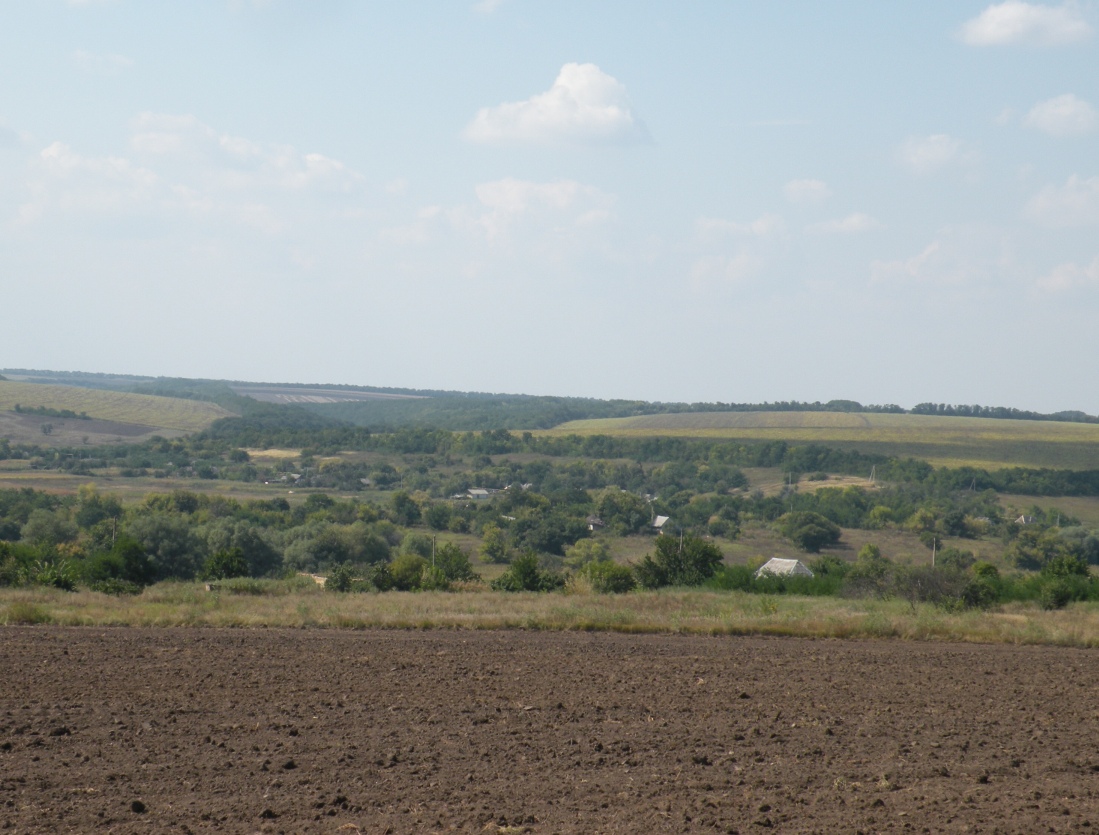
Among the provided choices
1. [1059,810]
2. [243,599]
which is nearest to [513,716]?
[1059,810]

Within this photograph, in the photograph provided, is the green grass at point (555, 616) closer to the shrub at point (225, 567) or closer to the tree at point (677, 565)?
the shrub at point (225, 567)

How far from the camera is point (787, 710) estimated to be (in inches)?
440

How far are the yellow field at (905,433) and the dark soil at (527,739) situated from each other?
91654mm

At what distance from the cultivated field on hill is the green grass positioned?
288ft

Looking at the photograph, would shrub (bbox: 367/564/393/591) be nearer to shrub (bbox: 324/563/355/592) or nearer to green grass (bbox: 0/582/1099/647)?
shrub (bbox: 324/563/355/592)

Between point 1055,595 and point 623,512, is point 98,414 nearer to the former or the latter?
point 623,512

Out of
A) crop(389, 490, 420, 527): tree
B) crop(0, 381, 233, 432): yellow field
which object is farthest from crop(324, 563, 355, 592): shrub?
crop(0, 381, 233, 432): yellow field

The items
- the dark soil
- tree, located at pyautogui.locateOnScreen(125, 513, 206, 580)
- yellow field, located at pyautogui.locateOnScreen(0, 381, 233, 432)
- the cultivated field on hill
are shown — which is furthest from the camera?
Result: yellow field, located at pyautogui.locateOnScreen(0, 381, 233, 432)

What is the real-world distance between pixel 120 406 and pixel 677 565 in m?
130

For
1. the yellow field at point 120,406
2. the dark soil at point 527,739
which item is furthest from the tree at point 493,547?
the yellow field at point 120,406

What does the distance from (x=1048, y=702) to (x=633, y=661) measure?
17.2 ft

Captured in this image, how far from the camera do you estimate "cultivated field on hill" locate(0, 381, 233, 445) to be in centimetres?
10650

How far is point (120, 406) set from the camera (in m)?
146

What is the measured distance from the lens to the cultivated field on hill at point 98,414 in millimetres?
106500
